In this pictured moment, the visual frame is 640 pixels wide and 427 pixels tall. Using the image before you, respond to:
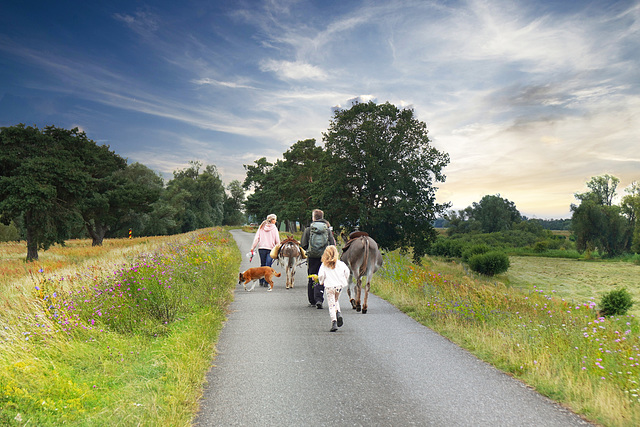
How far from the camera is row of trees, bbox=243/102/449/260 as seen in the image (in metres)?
29.9

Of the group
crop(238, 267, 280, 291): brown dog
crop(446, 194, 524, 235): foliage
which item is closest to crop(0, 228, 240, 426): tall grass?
crop(238, 267, 280, 291): brown dog

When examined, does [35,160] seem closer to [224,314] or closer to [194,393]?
[224,314]

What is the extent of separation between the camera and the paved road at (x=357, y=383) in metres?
4.06

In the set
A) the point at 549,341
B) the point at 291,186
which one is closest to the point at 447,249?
the point at 291,186

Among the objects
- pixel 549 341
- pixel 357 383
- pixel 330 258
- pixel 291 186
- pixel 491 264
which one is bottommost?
pixel 491 264

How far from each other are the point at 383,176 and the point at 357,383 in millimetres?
25658

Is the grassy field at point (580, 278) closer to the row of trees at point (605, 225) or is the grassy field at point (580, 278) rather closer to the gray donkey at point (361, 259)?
the row of trees at point (605, 225)

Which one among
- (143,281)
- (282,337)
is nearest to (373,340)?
(282,337)

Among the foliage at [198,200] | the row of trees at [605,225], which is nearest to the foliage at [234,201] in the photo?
the foliage at [198,200]

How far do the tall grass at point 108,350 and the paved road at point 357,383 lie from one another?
1.46 ft

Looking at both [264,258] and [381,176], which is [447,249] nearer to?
[381,176]

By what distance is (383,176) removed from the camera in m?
29.8

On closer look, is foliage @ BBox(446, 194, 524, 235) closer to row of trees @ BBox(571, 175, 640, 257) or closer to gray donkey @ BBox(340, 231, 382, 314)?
row of trees @ BBox(571, 175, 640, 257)

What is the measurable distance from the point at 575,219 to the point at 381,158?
6800 centimetres
